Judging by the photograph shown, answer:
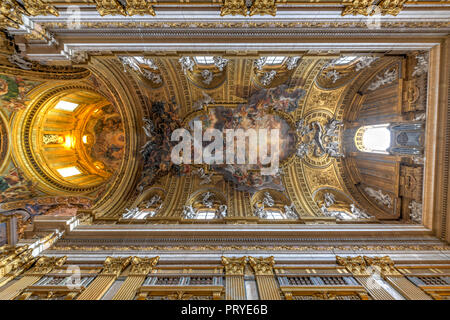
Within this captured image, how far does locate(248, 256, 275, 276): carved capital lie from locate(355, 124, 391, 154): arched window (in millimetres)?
10175

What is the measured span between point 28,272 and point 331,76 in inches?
724

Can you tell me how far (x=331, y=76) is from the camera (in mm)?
13453

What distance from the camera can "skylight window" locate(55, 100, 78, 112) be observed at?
1480 centimetres

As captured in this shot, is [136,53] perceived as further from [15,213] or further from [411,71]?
[411,71]

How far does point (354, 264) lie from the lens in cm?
738

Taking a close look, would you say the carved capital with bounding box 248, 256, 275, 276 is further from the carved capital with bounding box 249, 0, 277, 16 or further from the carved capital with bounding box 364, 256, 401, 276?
the carved capital with bounding box 249, 0, 277, 16

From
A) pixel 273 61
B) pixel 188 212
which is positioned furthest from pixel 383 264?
pixel 273 61

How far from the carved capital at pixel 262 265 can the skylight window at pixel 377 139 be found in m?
10.2

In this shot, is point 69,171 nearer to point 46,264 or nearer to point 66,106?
point 66,106

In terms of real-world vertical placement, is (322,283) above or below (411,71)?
below

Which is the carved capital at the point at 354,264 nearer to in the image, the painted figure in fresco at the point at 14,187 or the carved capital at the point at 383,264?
the carved capital at the point at 383,264

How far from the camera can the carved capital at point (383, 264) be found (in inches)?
282

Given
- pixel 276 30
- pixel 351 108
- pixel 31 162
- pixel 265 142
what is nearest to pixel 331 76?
pixel 351 108
